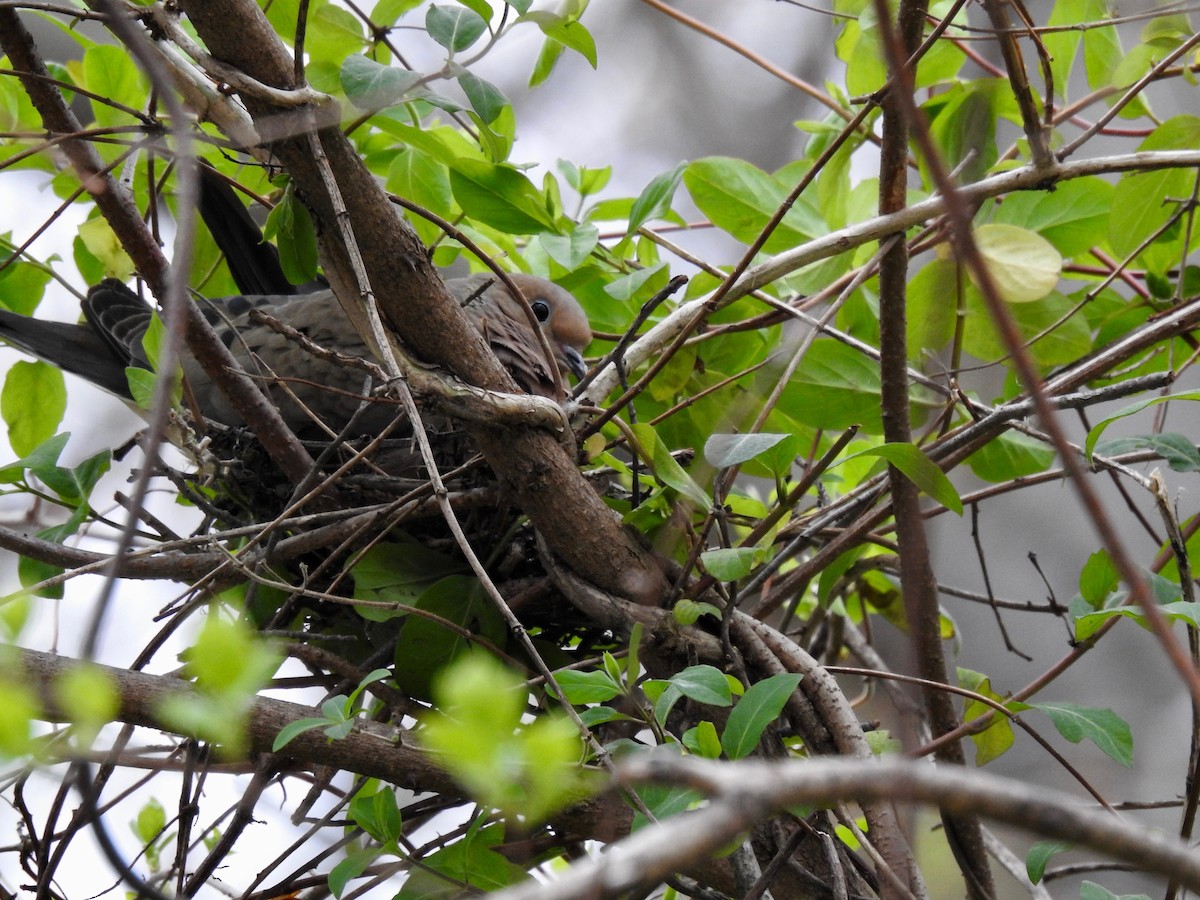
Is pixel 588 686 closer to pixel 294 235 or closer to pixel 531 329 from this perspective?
pixel 294 235

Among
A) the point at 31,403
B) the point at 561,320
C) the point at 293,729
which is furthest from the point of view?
the point at 561,320

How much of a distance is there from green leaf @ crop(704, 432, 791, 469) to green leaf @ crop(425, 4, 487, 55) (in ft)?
1.24

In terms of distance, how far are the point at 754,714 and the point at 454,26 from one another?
23.0 inches

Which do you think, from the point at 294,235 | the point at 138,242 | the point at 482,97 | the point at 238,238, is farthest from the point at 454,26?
the point at 238,238

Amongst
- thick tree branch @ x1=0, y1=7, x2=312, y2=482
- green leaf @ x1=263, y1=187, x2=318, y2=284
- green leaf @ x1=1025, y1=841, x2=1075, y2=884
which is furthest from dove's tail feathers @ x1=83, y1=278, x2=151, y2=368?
green leaf @ x1=1025, y1=841, x2=1075, y2=884

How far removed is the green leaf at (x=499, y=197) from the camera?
1.06 m

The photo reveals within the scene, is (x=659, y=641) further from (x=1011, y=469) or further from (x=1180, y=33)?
(x=1180, y=33)

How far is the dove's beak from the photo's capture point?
1605 millimetres

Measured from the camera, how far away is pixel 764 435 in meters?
0.83

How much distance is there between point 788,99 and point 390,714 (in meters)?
3.31

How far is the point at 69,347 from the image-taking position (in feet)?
4.40

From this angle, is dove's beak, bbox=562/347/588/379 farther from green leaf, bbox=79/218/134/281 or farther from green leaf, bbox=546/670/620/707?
Result: green leaf, bbox=546/670/620/707

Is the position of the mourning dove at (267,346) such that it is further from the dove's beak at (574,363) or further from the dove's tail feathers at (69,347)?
the dove's beak at (574,363)

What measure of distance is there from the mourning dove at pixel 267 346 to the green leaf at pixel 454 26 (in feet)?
1.33
